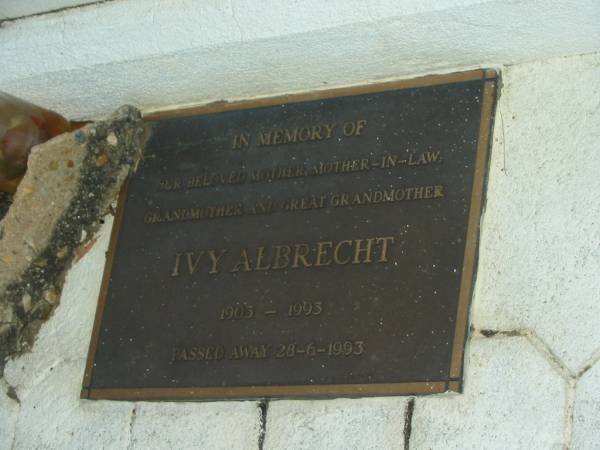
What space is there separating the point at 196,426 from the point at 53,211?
33.4 inches

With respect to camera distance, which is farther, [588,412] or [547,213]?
[547,213]

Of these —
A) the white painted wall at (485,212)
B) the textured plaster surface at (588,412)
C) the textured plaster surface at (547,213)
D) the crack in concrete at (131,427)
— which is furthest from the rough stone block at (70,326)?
the textured plaster surface at (588,412)

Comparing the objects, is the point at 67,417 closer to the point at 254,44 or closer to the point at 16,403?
the point at 16,403

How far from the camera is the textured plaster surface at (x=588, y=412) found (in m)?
2.67

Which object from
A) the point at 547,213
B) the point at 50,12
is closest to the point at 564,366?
the point at 547,213

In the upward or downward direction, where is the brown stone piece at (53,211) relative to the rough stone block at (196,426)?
upward

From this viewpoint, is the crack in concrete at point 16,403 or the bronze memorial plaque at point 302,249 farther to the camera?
the crack in concrete at point 16,403

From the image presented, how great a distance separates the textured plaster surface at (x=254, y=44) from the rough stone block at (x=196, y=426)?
1021 millimetres

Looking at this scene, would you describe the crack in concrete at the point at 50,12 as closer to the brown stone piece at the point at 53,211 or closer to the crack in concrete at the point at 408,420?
the brown stone piece at the point at 53,211

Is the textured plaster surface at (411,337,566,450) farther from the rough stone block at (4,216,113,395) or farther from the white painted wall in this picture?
the rough stone block at (4,216,113,395)

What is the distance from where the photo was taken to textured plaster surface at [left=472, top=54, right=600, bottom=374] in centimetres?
283

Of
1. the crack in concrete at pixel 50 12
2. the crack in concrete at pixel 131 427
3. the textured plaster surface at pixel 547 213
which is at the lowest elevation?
the crack in concrete at pixel 131 427

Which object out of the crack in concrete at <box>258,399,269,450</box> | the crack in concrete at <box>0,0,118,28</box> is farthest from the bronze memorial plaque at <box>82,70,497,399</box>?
the crack in concrete at <box>0,0,118,28</box>

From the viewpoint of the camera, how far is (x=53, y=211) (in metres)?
3.46
